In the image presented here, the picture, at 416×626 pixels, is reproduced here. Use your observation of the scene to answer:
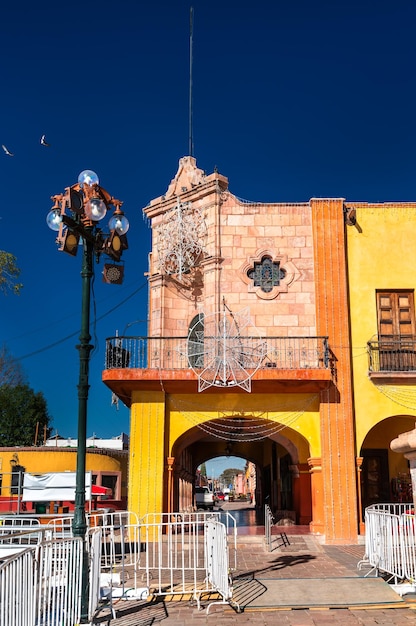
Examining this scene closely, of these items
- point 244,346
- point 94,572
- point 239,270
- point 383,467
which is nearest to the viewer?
point 94,572

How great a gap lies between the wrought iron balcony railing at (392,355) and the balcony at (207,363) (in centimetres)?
142

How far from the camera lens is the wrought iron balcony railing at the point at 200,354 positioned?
17.4 m

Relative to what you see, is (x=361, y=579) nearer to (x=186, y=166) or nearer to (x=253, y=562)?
(x=253, y=562)

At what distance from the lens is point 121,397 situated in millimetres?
18781

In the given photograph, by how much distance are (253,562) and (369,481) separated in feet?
22.7

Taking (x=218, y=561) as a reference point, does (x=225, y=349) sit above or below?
above

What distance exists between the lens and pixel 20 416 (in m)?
41.9

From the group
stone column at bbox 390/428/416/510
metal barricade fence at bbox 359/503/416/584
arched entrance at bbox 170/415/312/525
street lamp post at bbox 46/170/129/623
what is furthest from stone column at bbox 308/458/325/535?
street lamp post at bbox 46/170/129/623

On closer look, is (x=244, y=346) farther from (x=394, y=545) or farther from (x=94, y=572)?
(x=94, y=572)

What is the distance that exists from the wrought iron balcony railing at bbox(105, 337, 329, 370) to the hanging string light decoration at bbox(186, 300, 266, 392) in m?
0.06

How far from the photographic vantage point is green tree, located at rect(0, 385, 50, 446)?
4138cm

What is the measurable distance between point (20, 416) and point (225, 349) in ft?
92.5

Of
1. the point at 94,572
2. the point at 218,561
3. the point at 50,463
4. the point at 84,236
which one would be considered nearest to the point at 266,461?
the point at 50,463

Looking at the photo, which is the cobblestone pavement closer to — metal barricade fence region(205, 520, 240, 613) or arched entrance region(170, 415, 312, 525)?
metal barricade fence region(205, 520, 240, 613)
